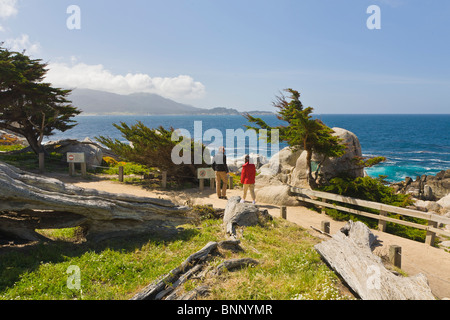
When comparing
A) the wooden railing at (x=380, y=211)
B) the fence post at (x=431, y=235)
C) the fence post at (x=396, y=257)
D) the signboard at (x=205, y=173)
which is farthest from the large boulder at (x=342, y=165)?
the fence post at (x=396, y=257)

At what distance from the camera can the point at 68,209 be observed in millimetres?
6750

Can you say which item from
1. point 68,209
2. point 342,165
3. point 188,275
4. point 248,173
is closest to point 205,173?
point 248,173

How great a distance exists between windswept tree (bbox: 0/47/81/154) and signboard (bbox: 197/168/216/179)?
1268cm

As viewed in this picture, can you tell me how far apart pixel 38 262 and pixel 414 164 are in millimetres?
49976

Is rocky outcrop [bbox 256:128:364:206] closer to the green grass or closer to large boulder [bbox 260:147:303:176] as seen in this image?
large boulder [bbox 260:147:303:176]

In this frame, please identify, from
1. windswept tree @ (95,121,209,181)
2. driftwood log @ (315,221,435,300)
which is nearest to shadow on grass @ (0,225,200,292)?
driftwood log @ (315,221,435,300)

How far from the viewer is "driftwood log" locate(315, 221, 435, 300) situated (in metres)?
4.62

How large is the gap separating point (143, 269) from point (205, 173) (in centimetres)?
1003

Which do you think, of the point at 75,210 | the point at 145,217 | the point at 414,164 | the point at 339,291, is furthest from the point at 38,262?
the point at 414,164

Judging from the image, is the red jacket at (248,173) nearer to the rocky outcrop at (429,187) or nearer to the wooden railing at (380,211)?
the wooden railing at (380,211)

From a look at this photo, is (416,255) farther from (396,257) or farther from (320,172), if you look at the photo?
(320,172)
